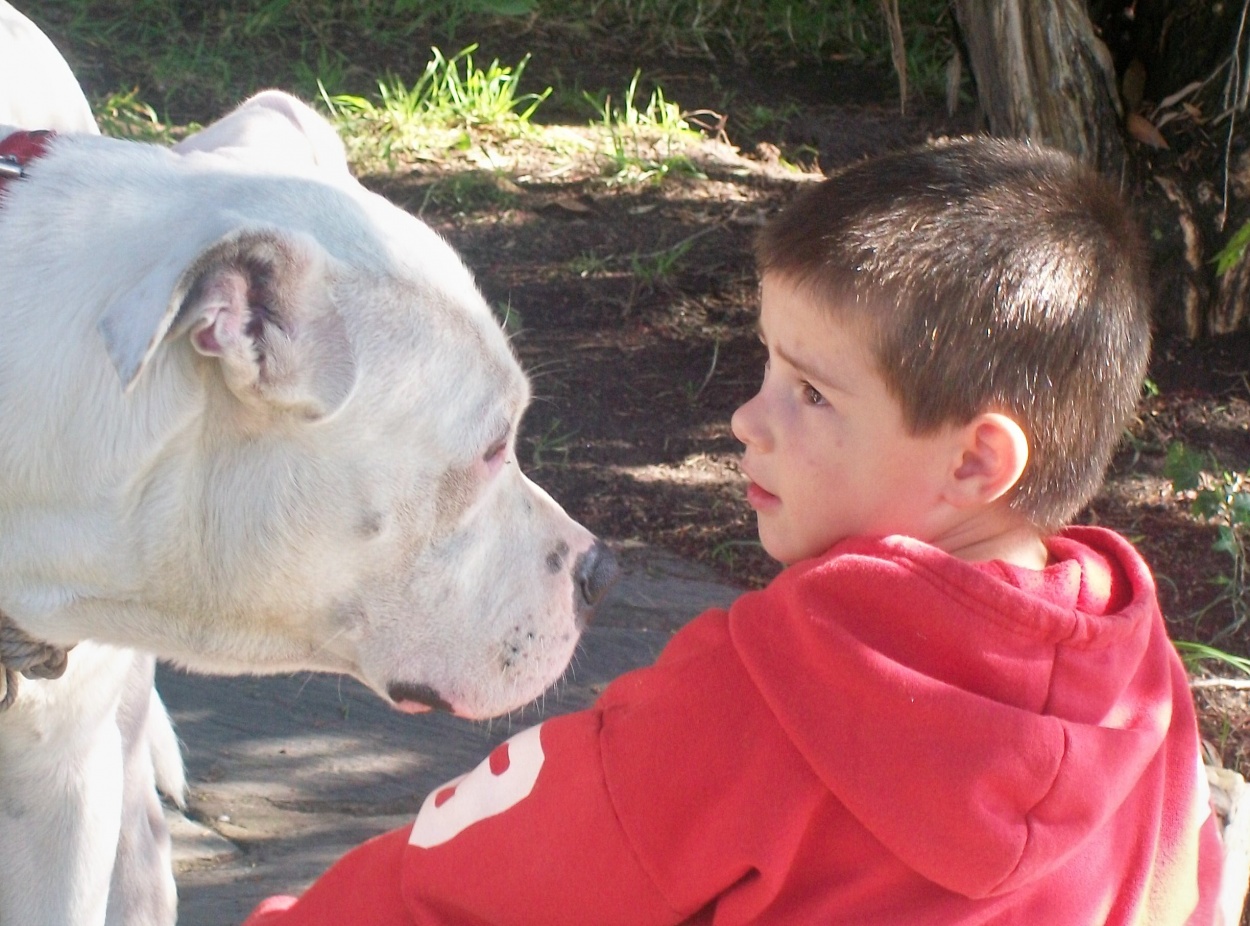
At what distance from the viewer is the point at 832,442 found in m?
1.93

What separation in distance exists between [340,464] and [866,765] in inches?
34.7

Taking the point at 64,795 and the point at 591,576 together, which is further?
the point at 64,795

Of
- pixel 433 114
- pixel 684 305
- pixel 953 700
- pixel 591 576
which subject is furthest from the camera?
pixel 433 114

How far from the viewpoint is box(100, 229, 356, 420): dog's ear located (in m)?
1.74

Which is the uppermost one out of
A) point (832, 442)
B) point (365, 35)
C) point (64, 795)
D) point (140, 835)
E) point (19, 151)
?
point (19, 151)

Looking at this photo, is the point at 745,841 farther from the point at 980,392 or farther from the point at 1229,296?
the point at 1229,296

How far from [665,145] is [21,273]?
184 inches

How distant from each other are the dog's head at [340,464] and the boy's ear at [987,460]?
28.2 inches

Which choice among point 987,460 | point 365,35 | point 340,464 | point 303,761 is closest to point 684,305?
point 303,761

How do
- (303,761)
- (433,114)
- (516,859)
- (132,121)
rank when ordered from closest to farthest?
(516,859), (303,761), (132,121), (433,114)

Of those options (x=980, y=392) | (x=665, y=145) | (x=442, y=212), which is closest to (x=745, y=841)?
(x=980, y=392)

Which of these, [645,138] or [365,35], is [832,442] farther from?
[365,35]

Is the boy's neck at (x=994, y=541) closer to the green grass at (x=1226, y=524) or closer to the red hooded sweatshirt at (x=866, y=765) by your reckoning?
the red hooded sweatshirt at (x=866, y=765)

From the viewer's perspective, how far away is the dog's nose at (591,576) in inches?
95.3
